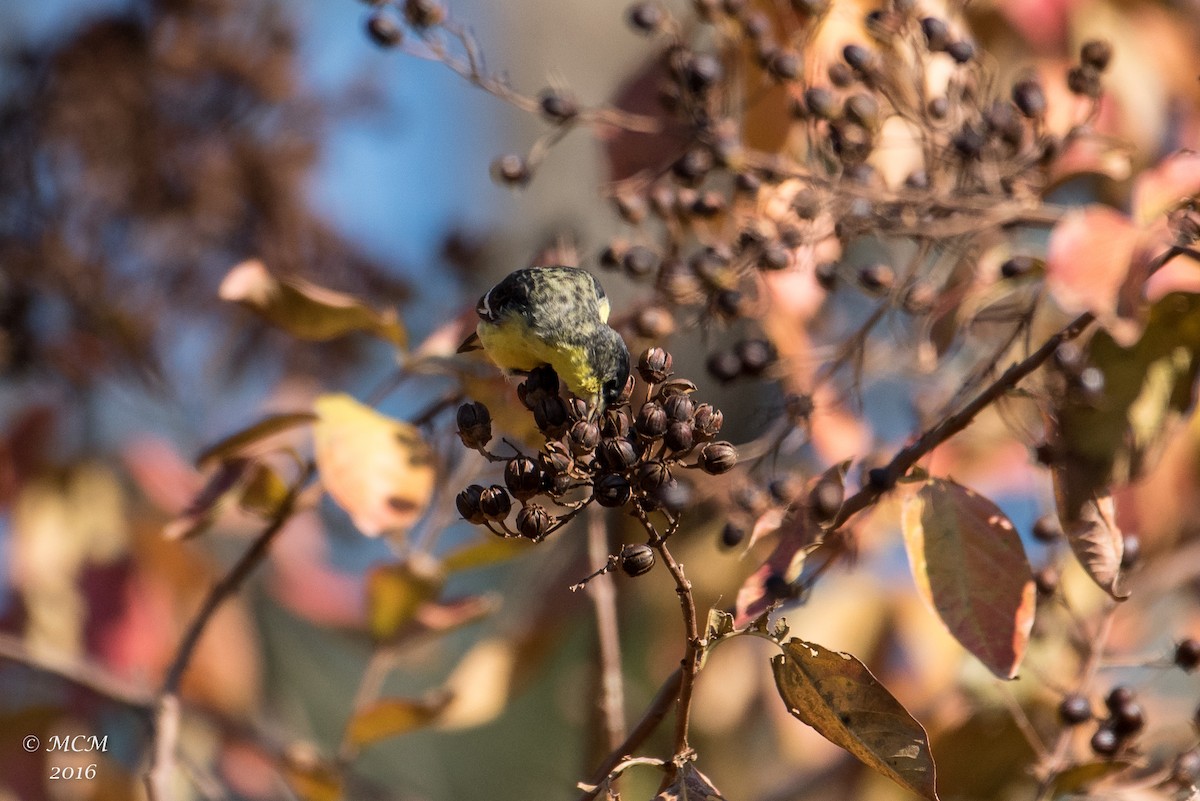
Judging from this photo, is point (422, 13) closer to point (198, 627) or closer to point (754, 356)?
point (754, 356)

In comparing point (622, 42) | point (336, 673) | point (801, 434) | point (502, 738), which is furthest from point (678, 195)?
point (336, 673)

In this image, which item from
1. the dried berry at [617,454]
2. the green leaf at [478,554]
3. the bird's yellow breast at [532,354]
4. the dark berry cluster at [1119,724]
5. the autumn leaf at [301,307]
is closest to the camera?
the dried berry at [617,454]

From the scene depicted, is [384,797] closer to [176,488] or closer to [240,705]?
[240,705]

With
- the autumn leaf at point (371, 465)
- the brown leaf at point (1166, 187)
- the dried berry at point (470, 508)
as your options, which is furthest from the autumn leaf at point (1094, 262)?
the autumn leaf at point (371, 465)

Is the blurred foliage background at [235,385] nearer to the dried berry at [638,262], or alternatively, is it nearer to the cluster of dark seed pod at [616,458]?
the dried berry at [638,262]

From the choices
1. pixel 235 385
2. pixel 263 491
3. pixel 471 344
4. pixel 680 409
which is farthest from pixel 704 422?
pixel 235 385

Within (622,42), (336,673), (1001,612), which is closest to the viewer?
(1001,612)

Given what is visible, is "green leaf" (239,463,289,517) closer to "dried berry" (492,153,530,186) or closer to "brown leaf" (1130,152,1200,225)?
"dried berry" (492,153,530,186)
